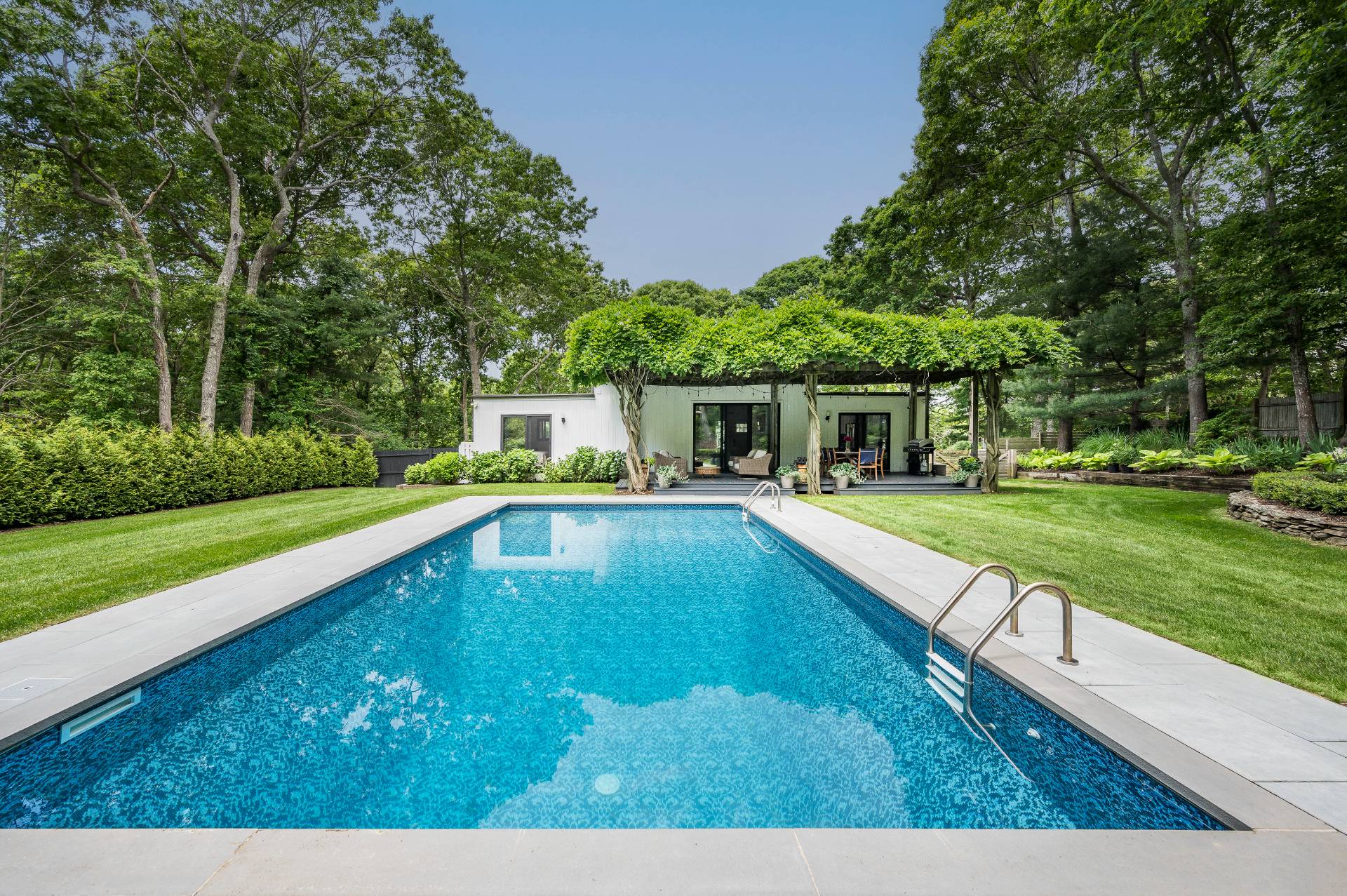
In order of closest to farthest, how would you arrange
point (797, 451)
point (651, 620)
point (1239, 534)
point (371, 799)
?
point (371, 799)
point (651, 620)
point (1239, 534)
point (797, 451)

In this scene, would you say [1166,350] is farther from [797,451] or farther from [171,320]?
[171,320]

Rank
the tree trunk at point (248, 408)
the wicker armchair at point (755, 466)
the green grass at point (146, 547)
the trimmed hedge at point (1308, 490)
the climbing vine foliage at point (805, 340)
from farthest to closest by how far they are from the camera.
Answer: the tree trunk at point (248, 408) → the wicker armchair at point (755, 466) → the climbing vine foliage at point (805, 340) → the trimmed hedge at point (1308, 490) → the green grass at point (146, 547)

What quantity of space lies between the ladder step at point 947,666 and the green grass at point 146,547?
6141mm

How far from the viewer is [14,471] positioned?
702cm

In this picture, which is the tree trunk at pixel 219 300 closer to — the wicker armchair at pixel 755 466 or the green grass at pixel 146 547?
the green grass at pixel 146 547

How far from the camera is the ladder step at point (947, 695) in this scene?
2.86m

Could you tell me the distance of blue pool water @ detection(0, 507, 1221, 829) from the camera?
210 cm

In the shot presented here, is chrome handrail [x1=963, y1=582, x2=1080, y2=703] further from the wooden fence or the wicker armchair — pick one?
the wooden fence

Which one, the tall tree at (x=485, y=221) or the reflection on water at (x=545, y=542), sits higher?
→ the tall tree at (x=485, y=221)

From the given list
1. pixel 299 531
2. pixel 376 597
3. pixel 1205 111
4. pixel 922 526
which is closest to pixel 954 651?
pixel 922 526

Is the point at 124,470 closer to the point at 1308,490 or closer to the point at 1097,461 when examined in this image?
the point at 1308,490

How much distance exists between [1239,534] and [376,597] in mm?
10246

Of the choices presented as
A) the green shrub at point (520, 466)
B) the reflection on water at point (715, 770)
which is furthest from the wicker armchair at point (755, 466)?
the reflection on water at point (715, 770)

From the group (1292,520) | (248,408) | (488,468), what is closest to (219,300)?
(248,408)
